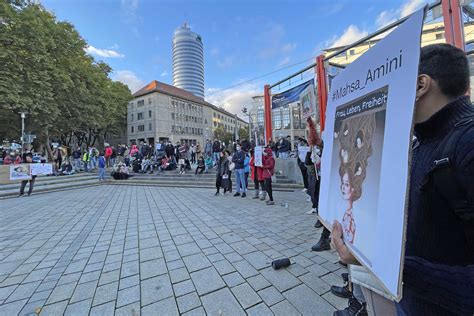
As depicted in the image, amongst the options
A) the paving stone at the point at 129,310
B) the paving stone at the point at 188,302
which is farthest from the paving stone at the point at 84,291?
the paving stone at the point at 188,302

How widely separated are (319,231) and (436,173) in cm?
407

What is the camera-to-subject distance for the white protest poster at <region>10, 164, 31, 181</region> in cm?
1088

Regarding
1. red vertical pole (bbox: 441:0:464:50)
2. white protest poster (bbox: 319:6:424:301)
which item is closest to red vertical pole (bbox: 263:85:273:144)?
red vertical pole (bbox: 441:0:464:50)

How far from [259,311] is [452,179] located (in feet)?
6.94

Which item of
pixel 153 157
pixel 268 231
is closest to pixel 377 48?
pixel 268 231

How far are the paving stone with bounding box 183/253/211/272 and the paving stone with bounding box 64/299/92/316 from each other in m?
1.17

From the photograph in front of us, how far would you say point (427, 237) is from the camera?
862 mm

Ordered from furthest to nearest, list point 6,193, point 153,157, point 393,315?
1. point 153,157
2. point 6,193
3. point 393,315

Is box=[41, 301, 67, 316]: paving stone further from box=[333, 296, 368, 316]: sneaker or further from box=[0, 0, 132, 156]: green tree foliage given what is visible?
box=[0, 0, 132, 156]: green tree foliage

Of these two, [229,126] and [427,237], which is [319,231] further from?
[229,126]

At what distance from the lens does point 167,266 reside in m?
3.27

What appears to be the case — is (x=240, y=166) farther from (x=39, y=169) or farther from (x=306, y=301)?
(x=39, y=169)

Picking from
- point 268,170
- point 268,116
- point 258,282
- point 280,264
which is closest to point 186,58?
point 268,116

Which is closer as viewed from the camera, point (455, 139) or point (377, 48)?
point (455, 139)
